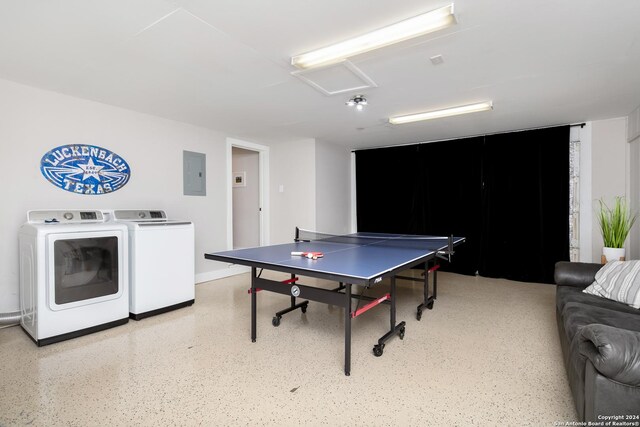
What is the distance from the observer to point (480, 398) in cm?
188

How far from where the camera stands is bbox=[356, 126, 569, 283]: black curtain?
4.68m

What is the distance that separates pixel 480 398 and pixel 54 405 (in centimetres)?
254

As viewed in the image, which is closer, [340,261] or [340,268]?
[340,268]

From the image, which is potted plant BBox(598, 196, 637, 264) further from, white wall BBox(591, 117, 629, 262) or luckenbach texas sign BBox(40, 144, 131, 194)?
luckenbach texas sign BBox(40, 144, 131, 194)

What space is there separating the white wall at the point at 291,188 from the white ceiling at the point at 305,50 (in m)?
1.63

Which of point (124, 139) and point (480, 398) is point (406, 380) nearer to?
point (480, 398)

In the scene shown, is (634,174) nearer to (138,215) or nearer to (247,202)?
(247,202)

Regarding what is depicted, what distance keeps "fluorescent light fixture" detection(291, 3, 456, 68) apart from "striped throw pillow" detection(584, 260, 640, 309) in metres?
2.27

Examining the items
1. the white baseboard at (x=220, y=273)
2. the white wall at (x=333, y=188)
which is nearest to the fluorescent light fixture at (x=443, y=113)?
the white wall at (x=333, y=188)

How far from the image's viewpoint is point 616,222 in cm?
387

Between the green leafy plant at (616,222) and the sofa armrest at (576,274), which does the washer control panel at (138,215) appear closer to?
the sofa armrest at (576,274)

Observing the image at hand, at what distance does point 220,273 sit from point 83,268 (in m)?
2.28

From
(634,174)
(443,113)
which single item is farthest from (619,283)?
(634,174)

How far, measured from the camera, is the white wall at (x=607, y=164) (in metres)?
4.27
